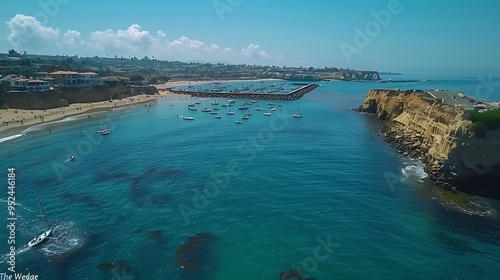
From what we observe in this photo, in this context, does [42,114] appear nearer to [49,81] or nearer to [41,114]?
[41,114]

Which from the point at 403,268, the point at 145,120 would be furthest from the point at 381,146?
the point at 145,120

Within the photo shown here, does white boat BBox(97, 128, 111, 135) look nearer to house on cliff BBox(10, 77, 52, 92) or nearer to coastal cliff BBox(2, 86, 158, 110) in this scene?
coastal cliff BBox(2, 86, 158, 110)

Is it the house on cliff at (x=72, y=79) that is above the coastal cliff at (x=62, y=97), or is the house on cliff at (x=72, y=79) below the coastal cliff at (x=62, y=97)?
above

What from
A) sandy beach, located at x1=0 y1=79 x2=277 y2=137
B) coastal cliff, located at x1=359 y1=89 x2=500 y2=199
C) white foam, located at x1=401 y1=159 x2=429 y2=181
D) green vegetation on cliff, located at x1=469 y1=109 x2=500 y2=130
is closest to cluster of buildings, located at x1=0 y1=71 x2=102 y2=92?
sandy beach, located at x1=0 y1=79 x2=277 y2=137

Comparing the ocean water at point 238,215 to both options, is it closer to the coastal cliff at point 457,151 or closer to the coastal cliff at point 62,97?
the coastal cliff at point 457,151

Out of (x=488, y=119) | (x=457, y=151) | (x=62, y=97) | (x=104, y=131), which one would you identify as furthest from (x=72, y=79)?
(x=488, y=119)

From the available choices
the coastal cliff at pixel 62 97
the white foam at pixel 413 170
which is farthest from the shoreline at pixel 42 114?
the white foam at pixel 413 170
